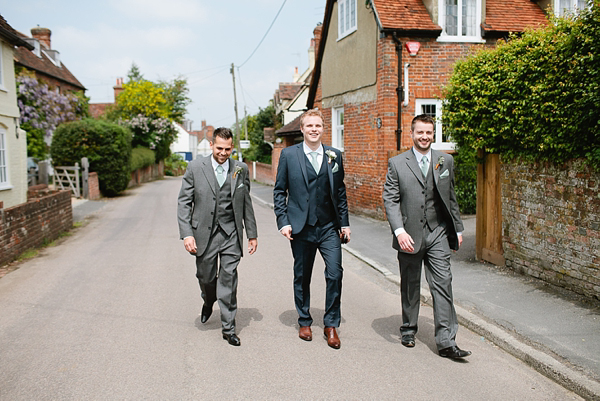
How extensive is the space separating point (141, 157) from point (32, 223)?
29.1 metres

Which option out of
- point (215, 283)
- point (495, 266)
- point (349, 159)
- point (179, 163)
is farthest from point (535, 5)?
point (179, 163)

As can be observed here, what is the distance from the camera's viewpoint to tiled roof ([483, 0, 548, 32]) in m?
14.0

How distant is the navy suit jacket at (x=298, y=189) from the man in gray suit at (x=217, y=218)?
1.62 ft

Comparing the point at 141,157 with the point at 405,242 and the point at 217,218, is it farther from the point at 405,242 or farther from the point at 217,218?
the point at 405,242

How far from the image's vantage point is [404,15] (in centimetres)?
1385

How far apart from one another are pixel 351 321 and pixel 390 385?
173 centimetres

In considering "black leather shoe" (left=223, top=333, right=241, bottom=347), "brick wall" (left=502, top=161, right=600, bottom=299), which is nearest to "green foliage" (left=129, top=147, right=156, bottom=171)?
"brick wall" (left=502, top=161, right=600, bottom=299)

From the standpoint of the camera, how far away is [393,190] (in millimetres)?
4914

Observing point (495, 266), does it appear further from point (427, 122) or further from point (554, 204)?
point (427, 122)

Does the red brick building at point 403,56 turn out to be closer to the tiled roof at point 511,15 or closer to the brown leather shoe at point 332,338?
the tiled roof at point 511,15

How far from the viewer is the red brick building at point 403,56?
13609mm

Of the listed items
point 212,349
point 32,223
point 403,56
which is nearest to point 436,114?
point 403,56

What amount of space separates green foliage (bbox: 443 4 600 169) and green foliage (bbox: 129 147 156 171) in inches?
1168

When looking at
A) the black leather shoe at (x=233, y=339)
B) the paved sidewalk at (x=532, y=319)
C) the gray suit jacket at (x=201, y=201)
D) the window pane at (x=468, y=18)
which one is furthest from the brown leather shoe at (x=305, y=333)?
the window pane at (x=468, y=18)
